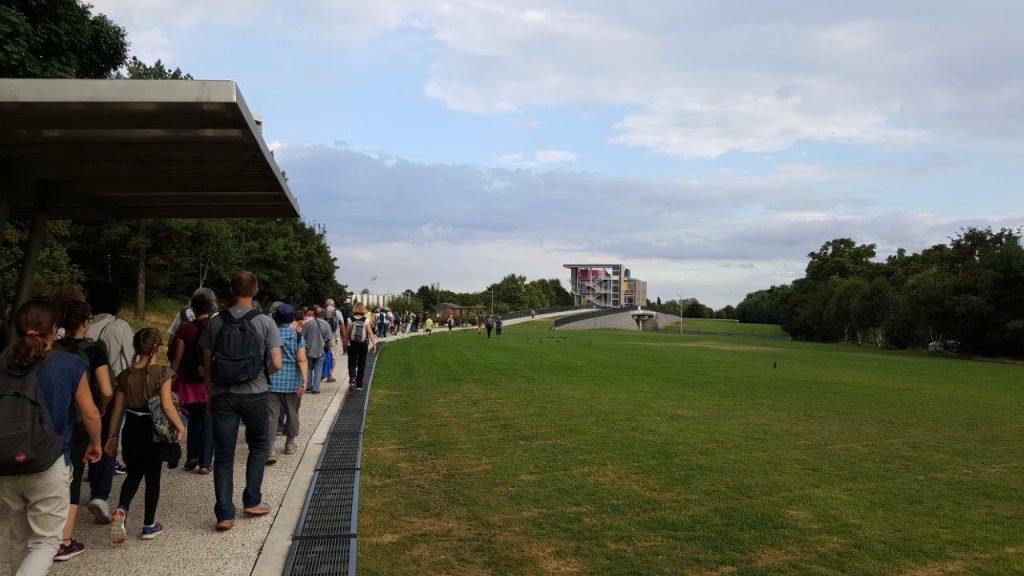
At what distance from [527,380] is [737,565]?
13.6 meters

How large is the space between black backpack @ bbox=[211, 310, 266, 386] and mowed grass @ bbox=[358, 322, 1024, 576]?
1.52m

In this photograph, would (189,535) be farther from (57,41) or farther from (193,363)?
(57,41)

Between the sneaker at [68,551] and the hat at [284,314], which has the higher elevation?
the hat at [284,314]

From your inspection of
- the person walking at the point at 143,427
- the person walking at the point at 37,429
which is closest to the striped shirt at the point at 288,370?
the person walking at the point at 143,427

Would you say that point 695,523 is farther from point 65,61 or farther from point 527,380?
point 65,61

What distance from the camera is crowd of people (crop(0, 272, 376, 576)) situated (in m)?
3.81

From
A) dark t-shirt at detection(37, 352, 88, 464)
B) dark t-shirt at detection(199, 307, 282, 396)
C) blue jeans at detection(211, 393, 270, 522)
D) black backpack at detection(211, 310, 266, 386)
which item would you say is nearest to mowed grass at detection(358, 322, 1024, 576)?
blue jeans at detection(211, 393, 270, 522)

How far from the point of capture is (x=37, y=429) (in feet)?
12.3

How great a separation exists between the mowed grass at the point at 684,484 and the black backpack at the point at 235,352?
152cm

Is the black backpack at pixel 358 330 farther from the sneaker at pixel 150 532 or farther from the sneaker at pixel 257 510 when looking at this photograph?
the sneaker at pixel 150 532

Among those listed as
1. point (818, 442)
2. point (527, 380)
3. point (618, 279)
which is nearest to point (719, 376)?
point (527, 380)

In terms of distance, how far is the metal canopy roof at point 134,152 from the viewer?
509 centimetres

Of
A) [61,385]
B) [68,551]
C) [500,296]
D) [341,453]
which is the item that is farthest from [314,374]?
[500,296]

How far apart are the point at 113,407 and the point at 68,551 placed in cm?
97
